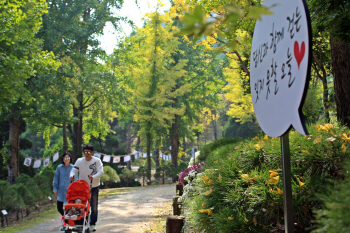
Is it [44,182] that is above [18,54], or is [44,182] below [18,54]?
below

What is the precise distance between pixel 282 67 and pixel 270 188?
1.28 m

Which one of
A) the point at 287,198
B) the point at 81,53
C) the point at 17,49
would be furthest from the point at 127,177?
the point at 287,198

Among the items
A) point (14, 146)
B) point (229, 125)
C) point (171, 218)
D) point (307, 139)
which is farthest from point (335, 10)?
point (229, 125)

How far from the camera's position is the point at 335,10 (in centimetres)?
350

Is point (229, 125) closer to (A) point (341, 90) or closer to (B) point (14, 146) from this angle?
(B) point (14, 146)

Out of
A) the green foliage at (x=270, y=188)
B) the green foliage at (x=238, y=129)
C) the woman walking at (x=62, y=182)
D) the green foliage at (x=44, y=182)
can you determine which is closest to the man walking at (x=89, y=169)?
the woman walking at (x=62, y=182)

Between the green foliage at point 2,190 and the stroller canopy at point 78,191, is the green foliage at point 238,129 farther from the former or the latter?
the stroller canopy at point 78,191

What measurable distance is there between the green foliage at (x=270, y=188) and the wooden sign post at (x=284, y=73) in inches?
23.3

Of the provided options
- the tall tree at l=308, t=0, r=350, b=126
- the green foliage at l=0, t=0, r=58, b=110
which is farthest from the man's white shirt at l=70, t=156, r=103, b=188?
the green foliage at l=0, t=0, r=58, b=110

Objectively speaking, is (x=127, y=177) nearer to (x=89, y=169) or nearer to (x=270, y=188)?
(x=89, y=169)

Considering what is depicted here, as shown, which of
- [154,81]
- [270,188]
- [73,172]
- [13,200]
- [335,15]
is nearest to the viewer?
[270,188]

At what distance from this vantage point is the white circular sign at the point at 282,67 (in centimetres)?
186

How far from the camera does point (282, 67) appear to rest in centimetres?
214

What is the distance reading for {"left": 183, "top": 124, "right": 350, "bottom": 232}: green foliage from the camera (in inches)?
111
